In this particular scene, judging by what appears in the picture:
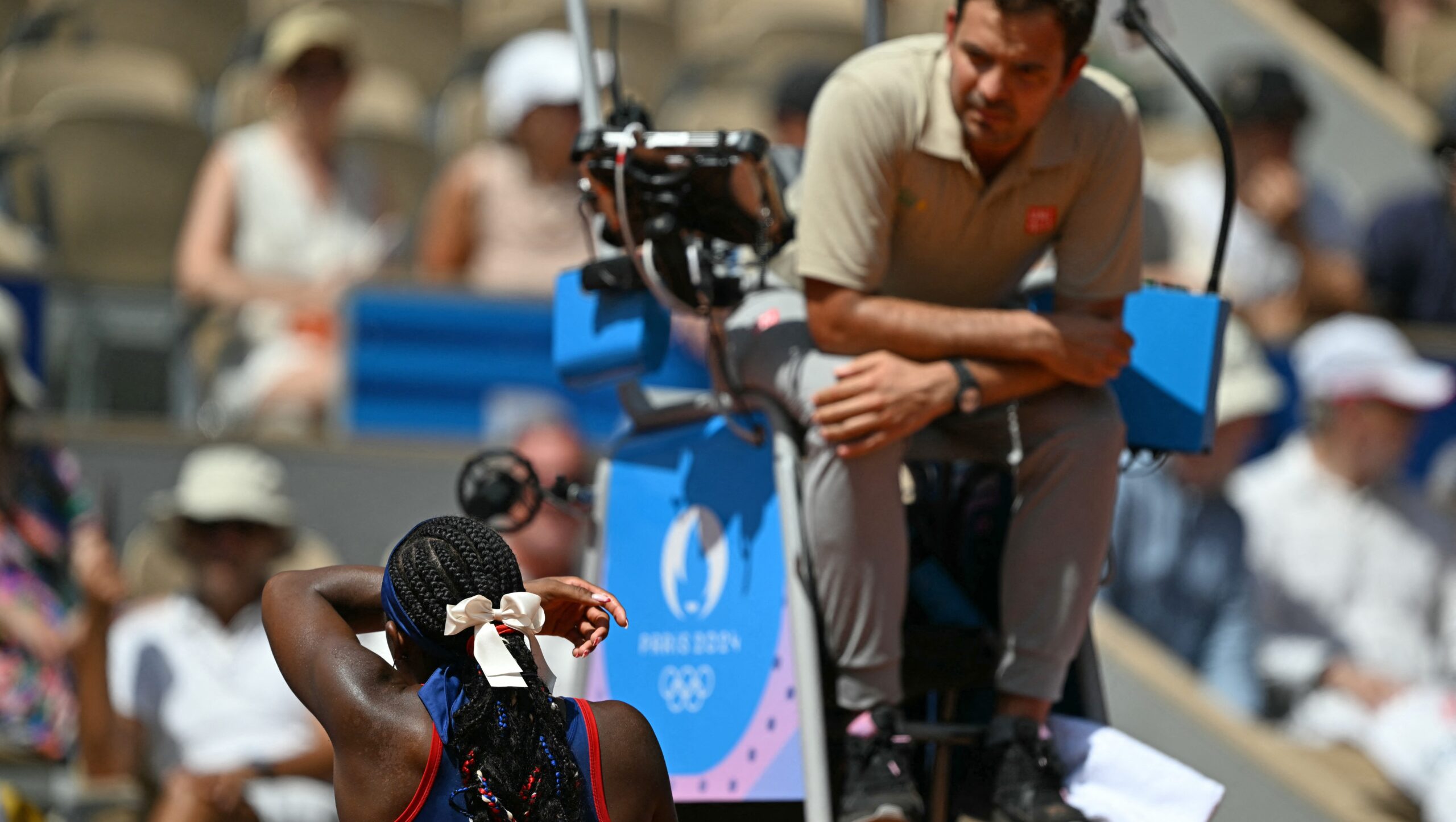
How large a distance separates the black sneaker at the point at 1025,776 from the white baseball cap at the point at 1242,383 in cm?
317

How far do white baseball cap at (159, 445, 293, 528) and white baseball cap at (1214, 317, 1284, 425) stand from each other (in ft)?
10.2

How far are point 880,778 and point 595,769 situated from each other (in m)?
0.97

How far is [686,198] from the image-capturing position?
152 inches

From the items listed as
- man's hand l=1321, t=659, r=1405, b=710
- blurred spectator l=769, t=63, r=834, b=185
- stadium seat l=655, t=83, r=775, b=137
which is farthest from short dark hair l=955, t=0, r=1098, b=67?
stadium seat l=655, t=83, r=775, b=137

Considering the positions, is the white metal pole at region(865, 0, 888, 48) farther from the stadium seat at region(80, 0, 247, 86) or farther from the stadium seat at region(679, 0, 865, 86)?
the stadium seat at region(80, 0, 247, 86)

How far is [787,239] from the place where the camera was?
4.09m

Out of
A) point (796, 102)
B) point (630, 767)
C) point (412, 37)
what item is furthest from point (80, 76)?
point (630, 767)

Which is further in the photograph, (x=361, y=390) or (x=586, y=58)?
(x=361, y=390)

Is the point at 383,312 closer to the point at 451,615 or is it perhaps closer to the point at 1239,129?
the point at 1239,129

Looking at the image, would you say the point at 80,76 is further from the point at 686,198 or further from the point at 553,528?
the point at 686,198

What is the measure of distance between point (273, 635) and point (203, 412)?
4.28m

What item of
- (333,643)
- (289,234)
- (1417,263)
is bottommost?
(333,643)

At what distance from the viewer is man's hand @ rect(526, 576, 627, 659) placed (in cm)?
285

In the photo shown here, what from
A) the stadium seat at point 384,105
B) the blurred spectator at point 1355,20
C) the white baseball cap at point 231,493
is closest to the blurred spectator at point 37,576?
the white baseball cap at point 231,493
